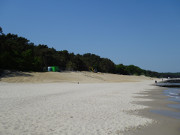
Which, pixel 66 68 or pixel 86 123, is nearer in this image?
pixel 86 123

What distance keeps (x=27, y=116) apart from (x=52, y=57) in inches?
2980

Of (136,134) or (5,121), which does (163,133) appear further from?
(5,121)

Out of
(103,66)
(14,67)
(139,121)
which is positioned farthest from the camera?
(103,66)

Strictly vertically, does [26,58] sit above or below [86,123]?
above

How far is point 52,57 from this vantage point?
3241 inches

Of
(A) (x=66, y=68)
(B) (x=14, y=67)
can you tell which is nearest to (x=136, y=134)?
(B) (x=14, y=67)

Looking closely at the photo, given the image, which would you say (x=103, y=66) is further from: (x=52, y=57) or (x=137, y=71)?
(x=137, y=71)

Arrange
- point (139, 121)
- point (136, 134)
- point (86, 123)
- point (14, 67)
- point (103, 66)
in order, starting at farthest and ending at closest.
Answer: point (103, 66) < point (14, 67) < point (139, 121) < point (86, 123) < point (136, 134)

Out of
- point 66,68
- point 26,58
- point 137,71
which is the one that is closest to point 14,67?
point 26,58

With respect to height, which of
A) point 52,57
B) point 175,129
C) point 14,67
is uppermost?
point 52,57

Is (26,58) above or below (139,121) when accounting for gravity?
above

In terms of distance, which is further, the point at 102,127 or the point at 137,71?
the point at 137,71

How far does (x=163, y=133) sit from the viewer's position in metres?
6.76

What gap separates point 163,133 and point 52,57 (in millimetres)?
78582
